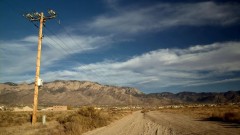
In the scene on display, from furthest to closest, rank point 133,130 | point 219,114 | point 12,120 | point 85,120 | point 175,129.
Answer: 1. point 219,114
2. point 12,120
3. point 85,120
4. point 133,130
5. point 175,129

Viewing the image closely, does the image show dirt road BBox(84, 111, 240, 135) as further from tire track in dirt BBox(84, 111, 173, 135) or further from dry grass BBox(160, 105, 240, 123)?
dry grass BBox(160, 105, 240, 123)

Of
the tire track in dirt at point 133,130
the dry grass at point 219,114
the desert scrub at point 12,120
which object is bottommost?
the tire track in dirt at point 133,130

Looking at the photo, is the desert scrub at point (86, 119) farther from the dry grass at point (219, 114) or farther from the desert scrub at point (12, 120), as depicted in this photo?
the dry grass at point (219, 114)

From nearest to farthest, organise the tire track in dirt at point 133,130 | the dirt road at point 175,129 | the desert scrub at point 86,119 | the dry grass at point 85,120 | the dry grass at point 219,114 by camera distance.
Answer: the dirt road at point 175,129, the tire track in dirt at point 133,130, the dry grass at point 85,120, the desert scrub at point 86,119, the dry grass at point 219,114

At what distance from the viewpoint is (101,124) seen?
2764 centimetres

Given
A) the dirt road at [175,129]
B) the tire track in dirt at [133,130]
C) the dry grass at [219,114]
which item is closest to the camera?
the dirt road at [175,129]

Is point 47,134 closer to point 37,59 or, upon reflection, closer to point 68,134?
point 68,134

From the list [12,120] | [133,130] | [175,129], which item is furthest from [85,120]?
[175,129]

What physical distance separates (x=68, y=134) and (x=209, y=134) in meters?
9.15

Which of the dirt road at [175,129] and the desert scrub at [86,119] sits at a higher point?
the desert scrub at [86,119]

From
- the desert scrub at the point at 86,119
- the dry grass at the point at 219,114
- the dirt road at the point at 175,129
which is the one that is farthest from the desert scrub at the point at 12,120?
the dry grass at the point at 219,114

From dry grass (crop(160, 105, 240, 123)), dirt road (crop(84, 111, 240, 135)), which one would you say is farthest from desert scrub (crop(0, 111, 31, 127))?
dry grass (crop(160, 105, 240, 123))

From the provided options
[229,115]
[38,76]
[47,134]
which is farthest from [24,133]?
[229,115]

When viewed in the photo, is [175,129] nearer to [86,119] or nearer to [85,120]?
[85,120]
